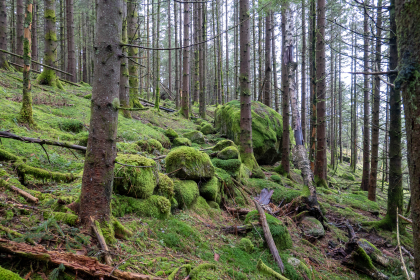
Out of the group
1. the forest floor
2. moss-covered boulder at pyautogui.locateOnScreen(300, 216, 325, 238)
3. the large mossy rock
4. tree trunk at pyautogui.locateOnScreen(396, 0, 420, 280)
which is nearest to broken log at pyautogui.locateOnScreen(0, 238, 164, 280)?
the forest floor

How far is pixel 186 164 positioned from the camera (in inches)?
205

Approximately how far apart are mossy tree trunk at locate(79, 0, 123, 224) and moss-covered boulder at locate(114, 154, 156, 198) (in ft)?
3.35

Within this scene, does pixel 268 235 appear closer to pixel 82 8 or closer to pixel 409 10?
pixel 409 10

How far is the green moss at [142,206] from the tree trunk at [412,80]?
10.2ft

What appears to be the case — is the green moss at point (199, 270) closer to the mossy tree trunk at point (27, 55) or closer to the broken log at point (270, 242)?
the broken log at point (270, 242)

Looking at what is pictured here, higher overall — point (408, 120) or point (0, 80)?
point (0, 80)

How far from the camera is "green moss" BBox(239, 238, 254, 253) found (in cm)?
401

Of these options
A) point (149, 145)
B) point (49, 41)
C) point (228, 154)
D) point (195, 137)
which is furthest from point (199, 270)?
point (49, 41)

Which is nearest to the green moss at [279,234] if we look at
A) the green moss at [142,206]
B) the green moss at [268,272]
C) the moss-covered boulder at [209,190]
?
the green moss at [268,272]

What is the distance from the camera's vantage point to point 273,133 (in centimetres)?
1143

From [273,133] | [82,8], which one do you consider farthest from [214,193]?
[82,8]

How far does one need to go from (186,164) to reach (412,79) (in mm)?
4178

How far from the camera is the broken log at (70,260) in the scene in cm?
168

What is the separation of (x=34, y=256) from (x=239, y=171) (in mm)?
5872
